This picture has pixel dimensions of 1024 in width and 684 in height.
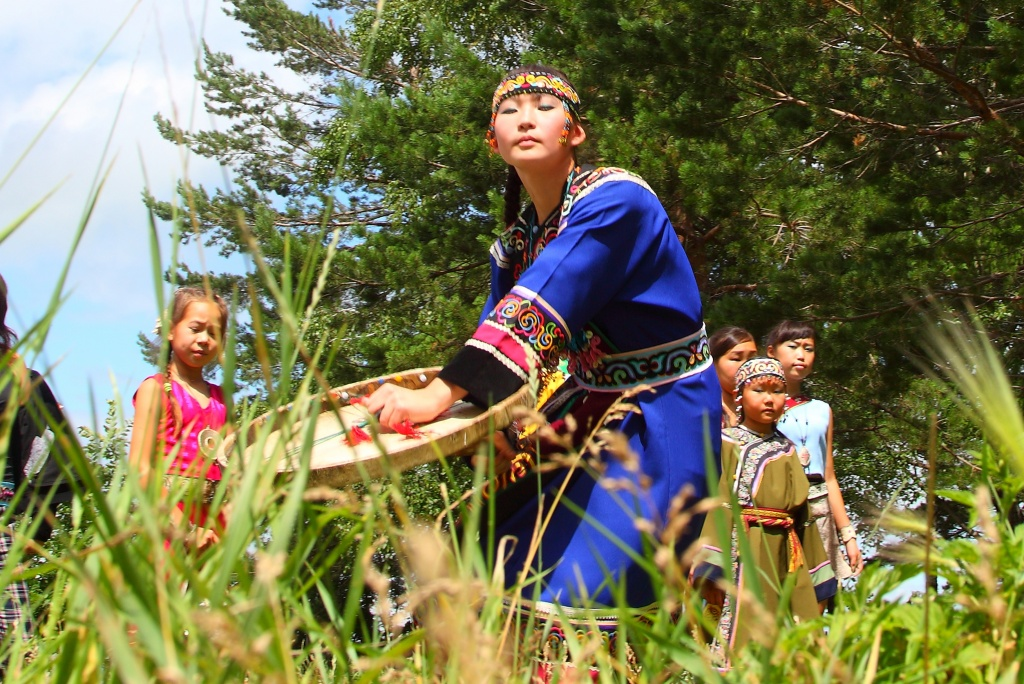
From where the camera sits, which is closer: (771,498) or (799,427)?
(771,498)

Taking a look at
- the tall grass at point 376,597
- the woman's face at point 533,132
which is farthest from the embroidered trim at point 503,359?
the tall grass at point 376,597

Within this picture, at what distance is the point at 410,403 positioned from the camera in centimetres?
196

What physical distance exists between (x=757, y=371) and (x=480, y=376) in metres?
2.36

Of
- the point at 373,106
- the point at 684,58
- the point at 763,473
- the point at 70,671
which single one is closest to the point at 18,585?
the point at 70,671

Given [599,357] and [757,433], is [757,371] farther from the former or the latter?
[599,357]

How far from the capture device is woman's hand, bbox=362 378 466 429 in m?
1.96

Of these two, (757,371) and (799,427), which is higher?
(757,371)

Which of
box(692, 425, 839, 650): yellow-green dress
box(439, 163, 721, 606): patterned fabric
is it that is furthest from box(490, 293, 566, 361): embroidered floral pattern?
box(692, 425, 839, 650): yellow-green dress

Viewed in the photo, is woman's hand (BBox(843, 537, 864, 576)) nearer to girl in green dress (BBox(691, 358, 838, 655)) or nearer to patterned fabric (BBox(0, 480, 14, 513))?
girl in green dress (BBox(691, 358, 838, 655))

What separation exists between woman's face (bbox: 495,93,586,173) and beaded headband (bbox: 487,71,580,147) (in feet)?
0.04

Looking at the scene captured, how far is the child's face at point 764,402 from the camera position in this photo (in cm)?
416

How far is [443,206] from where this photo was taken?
1168 centimetres

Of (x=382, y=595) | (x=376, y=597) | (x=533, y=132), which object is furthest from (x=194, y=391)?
(x=382, y=595)

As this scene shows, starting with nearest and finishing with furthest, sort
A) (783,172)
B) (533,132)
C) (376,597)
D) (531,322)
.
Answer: (376,597)
(531,322)
(533,132)
(783,172)
